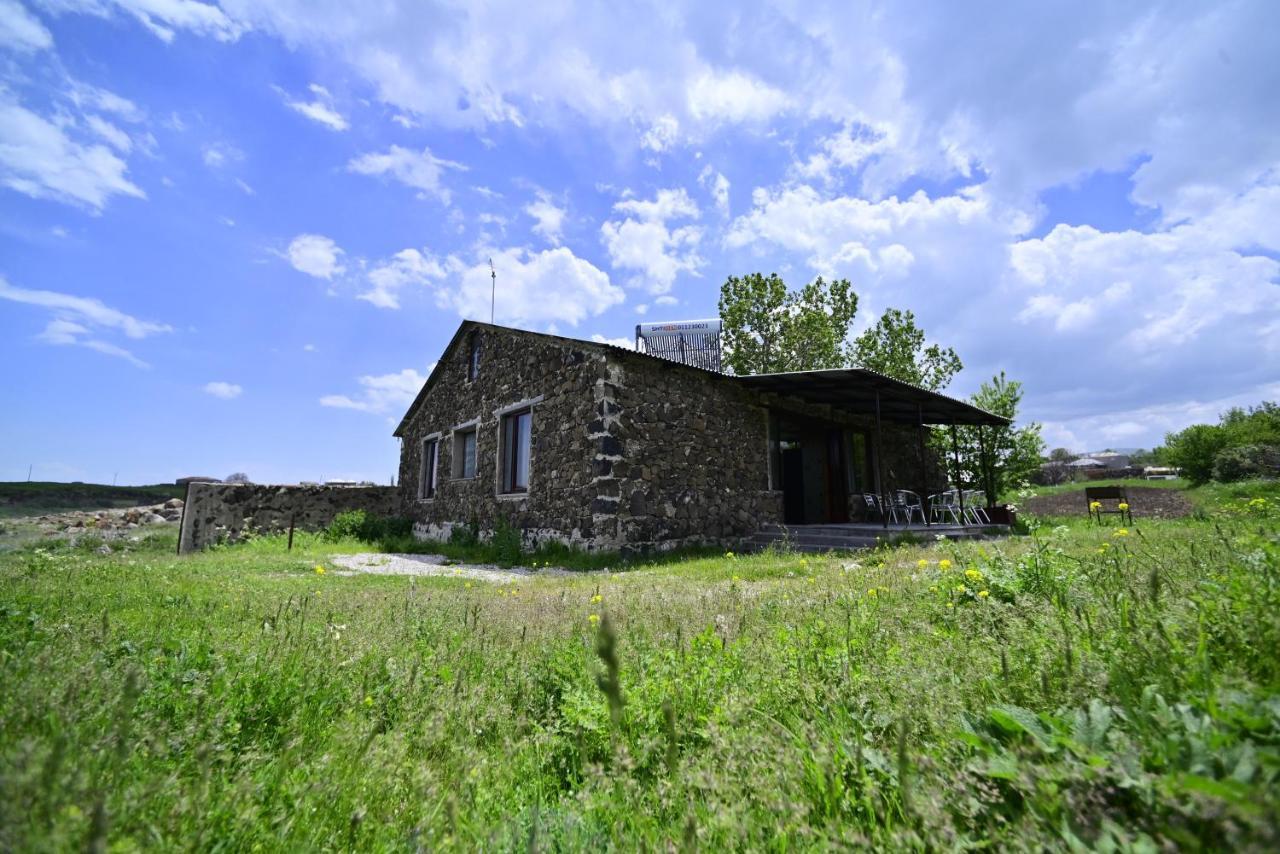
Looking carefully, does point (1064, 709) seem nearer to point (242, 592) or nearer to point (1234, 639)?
point (1234, 639)

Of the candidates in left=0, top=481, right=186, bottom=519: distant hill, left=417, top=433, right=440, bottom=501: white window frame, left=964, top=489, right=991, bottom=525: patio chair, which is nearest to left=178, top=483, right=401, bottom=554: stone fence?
left=417, top=433, right=440, bottom=501: white window frame

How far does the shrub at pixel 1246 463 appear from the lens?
20688mm

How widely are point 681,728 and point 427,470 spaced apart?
15620mm

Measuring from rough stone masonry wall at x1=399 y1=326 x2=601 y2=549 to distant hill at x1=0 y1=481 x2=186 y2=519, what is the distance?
18.3m

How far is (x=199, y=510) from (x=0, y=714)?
15641mm

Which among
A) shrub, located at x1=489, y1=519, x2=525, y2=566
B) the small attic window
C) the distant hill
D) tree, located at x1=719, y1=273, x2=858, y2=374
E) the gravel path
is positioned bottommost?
the gravel path

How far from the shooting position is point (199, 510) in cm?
1367

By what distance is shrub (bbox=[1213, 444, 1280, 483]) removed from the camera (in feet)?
67.9

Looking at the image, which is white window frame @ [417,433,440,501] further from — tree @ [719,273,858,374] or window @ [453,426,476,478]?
tree @ [719,273,858,374]

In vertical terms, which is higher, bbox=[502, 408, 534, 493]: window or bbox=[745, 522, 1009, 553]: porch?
bbox=[502, 408, 534, 493]: window

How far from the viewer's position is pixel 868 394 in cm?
1221

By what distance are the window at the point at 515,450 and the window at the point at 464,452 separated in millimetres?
1862

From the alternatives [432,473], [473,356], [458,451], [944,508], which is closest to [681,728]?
[944,508]

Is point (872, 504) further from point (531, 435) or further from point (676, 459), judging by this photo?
point (531, 435)
